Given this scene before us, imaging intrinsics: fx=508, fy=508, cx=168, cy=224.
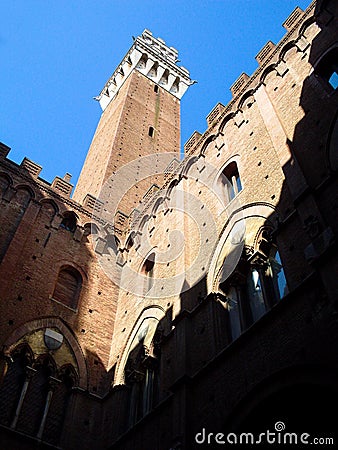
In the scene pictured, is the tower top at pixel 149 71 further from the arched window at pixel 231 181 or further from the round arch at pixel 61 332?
the round arch at pixel 61 332

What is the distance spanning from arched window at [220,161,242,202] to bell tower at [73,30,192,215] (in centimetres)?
662

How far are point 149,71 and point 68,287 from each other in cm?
1957

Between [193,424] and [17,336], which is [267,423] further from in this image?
[17,336]

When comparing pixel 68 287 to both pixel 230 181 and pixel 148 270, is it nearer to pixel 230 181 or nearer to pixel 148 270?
pixel 148 270

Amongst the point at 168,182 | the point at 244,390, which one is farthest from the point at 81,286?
the point at 244,390

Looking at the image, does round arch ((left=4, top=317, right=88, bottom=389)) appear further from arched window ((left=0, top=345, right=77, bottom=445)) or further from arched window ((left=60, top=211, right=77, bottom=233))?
arched window ((left=60, top=211, right=77, bottom=233))

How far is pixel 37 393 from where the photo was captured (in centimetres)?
959

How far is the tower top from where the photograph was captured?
95.2 ft

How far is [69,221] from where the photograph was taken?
13969 millimetres

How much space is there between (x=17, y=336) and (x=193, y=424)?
456cm

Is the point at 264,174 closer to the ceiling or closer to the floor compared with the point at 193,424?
closer to the ceiling

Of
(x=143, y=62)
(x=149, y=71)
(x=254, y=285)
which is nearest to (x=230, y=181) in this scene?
(x=254, y=285)

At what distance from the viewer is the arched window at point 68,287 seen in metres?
11.9

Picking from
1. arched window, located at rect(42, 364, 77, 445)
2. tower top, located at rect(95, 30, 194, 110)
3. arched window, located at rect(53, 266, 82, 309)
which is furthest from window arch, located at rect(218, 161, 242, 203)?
tower top, located at rect(95, 30, 194, 110)
